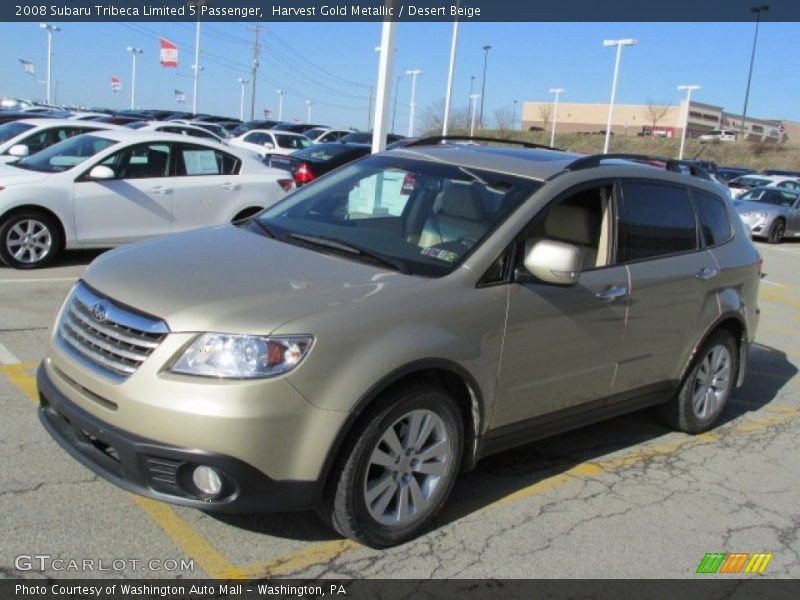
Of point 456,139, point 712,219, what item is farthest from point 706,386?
point 456,139

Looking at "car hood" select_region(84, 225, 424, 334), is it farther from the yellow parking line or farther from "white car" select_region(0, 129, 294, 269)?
"white car" select_region(0, 129, 294, 269)

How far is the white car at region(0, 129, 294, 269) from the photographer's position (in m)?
8.84

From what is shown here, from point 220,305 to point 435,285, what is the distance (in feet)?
3.20

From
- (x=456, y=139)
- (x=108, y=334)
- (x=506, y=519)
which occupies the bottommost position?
(x=506, y=519)

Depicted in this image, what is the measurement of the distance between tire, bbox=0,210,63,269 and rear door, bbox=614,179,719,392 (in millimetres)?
6864

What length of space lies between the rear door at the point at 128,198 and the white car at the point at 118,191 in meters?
0.01

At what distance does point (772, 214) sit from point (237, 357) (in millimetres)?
20957

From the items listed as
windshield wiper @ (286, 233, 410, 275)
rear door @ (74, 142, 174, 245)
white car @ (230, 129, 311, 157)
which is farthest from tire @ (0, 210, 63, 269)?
white car @ (230, 129, 311, 157)

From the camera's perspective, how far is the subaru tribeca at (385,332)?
3.04 metres

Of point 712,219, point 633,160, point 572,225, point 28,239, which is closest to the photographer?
point 572,225

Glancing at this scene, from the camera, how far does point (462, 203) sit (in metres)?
4.19

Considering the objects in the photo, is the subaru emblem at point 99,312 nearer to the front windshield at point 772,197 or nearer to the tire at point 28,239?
the tire at point 28,239

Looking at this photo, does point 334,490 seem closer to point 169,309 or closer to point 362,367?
point 362,367

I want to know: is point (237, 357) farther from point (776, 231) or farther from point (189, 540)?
point (776, 231)
